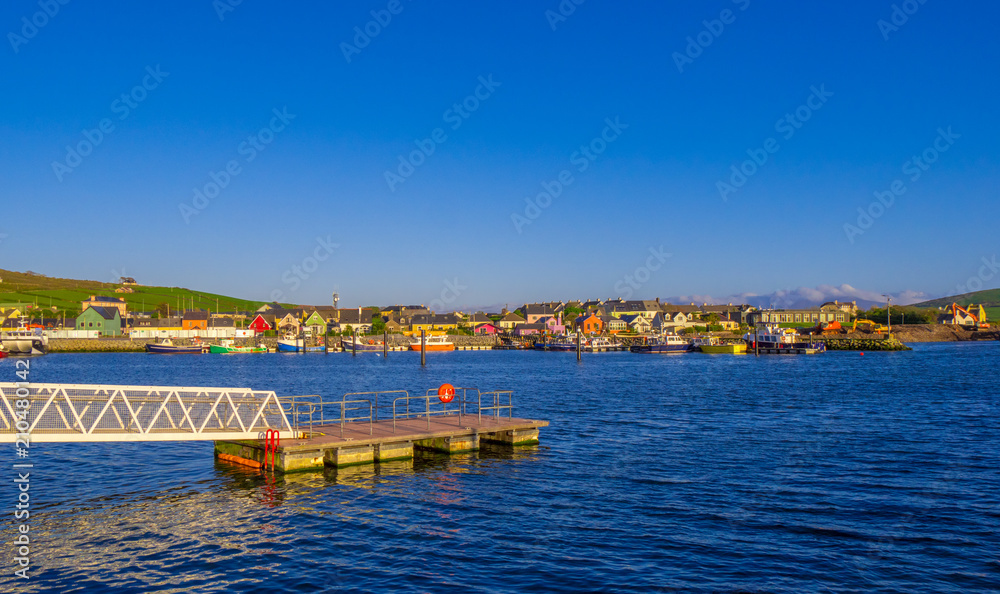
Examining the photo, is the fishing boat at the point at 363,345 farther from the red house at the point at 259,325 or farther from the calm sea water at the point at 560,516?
the calm sea water at the point at 560,516

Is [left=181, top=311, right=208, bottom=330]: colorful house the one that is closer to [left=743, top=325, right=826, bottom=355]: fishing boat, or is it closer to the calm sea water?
[left=743, top=325, right=826, bottom=355]: fishing boat

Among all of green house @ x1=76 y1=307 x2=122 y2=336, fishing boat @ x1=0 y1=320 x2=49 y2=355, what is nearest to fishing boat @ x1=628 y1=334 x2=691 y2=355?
fishing boat @ x1=0 y1=320 x2=49 y2=355

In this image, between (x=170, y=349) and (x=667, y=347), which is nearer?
(x=170, y=349)

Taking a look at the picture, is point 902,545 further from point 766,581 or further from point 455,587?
point 455,587

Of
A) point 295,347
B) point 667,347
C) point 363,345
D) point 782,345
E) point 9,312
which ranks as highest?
point 9,312

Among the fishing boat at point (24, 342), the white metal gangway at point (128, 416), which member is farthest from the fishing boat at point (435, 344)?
the white metal gangway at point (128, 416)

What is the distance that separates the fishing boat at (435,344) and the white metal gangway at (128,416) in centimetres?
14202

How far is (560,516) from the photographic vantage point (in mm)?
20281

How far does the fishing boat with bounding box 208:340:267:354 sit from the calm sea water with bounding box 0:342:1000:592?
433 ft

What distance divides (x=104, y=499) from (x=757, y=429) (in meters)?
30.3

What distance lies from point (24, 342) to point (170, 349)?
25825mm

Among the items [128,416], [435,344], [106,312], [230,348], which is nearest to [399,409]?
[128,416]

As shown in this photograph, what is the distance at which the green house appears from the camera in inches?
6698

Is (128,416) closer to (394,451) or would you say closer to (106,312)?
(394,451)
